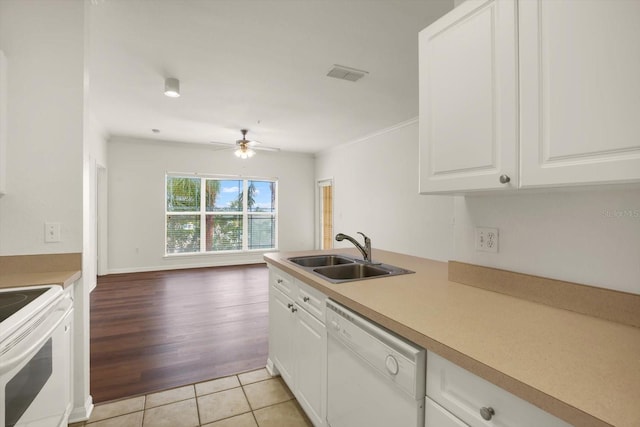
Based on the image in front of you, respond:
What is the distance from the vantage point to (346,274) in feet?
6.84

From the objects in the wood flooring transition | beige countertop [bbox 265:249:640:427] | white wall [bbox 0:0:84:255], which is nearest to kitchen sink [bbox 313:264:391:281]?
beige countertop [bbox 265:249:640:427]

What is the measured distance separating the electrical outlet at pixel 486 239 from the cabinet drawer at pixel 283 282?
107 centimetres

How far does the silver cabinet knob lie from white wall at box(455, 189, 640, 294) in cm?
69

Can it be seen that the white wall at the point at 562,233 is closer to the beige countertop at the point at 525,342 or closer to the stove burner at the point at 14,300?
the beige countertop at the point at 525,342

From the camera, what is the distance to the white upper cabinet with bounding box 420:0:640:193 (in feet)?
2.75

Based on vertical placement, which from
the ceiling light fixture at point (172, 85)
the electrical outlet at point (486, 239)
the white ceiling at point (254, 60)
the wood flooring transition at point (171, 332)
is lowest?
the wood flooring transition at point (171, 332)

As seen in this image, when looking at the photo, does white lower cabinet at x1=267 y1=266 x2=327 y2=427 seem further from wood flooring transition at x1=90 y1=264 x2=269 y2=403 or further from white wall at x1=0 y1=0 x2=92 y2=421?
white wall at x1=0 y1=0 x2=92 y2=421

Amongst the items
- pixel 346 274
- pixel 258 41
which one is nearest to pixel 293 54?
pixel 258 41

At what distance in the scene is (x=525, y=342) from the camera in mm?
879

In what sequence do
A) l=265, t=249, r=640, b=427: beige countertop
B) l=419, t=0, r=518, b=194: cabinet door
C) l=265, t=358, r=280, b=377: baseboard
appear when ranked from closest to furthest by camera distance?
l=265, t=249, r=640, b=427: beige countertop, l=419, t=0, r=518, b=194: cabinet door, l=265, t=358, r=280, b=377: baseboard

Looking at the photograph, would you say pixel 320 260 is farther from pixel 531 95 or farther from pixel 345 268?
pixel 531 95

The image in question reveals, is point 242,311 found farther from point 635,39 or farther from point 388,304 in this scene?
point 635,39

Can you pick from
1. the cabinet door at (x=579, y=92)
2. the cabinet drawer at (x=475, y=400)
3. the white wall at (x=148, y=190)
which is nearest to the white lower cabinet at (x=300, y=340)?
the cabinet drawer at (x=475, y=400)

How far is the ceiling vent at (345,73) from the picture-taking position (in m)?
3.01
